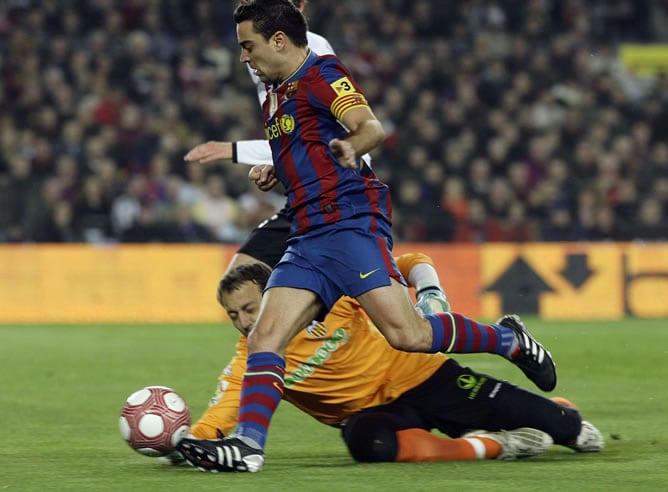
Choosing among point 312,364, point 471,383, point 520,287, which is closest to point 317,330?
point 312,364

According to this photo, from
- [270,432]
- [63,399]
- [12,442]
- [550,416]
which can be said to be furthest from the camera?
[63,399]

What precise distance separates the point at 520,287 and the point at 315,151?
963 centimetres

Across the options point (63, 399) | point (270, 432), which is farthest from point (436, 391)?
point (63, 399)

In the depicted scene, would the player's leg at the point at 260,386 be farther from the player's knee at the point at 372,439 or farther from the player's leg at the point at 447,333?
the player's knee at the point at 372,439

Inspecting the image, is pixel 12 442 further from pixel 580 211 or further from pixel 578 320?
pixel 580 211

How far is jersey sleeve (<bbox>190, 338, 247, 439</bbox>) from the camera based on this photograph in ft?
17.5

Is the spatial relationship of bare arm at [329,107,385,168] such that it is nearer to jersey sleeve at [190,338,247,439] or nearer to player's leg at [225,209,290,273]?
jersey sleeve at [190,338,247,439]

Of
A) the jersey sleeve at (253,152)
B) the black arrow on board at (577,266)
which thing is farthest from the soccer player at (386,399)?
the black arrow on board at (577,266)

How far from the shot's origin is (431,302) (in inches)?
237

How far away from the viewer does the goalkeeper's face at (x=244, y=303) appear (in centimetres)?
540

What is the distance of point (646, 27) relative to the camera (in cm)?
2012

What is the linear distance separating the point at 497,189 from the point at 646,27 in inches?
227

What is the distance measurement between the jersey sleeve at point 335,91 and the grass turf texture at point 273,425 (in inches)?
53.9

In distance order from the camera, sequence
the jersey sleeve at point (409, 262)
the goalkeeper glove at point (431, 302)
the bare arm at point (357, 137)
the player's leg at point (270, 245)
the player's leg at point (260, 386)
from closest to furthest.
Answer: the bare arm at point (357, 137) < the player's leg at point (260, 386) < the goalkeeper glove at point (431, 302) < the jersey sleeve at point (409, 262) < the player's leg at point (270, 245)
